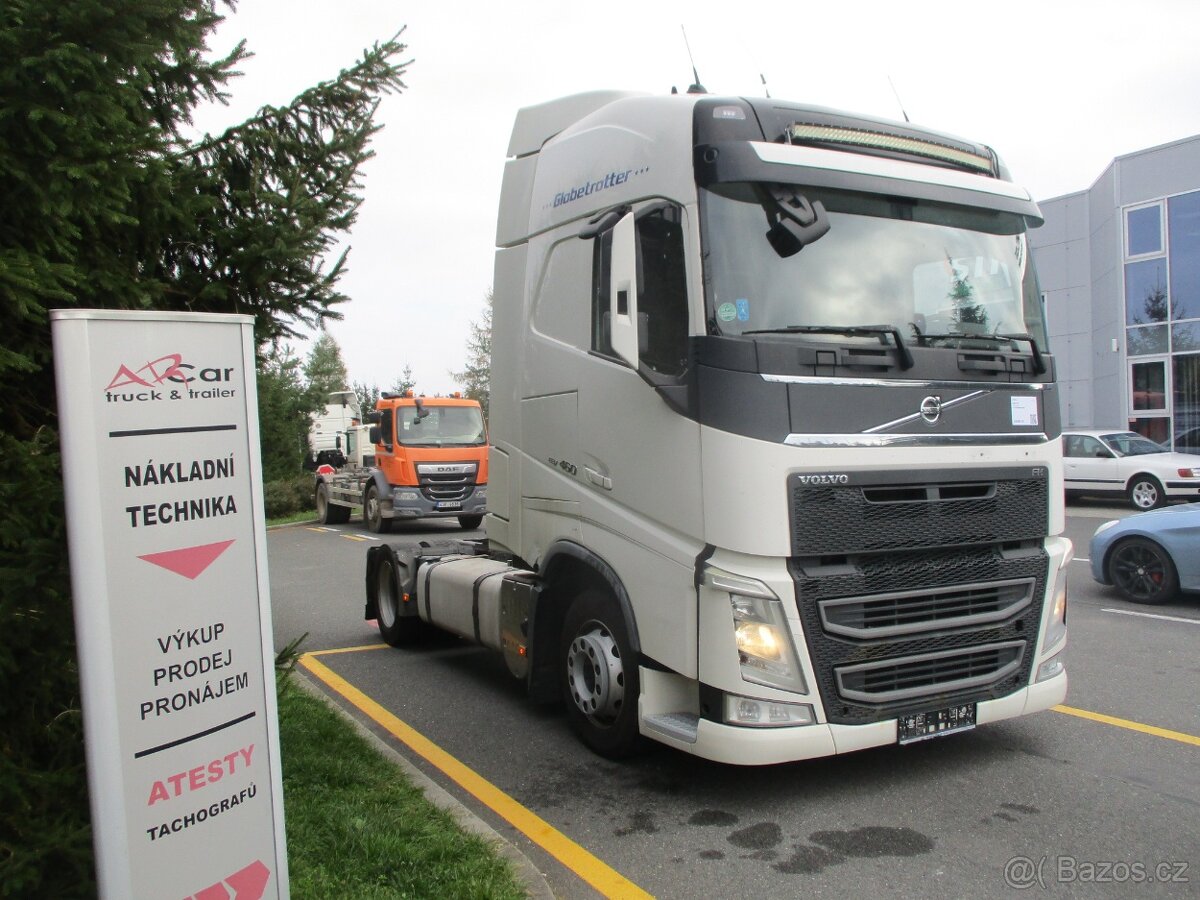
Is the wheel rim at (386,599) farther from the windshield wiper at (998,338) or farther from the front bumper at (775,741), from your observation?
the windshield wiper at (998,338)

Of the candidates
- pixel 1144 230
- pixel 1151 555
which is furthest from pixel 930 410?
pixel 1144 230

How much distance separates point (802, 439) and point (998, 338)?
54.7 inches

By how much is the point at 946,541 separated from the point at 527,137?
3.75 meters

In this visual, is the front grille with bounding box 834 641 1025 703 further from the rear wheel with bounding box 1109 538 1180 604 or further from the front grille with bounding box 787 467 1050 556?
the rear wheel with bounding box 1109 538 1180 604

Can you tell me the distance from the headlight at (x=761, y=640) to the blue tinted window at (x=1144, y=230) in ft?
83.0

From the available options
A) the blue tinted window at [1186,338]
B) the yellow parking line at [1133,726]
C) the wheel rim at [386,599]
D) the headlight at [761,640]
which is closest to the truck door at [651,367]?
the headlight at [761,640]

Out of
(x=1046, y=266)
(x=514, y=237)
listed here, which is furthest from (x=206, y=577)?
(x=1046, y=266)

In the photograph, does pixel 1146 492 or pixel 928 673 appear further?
pixel 1146 492

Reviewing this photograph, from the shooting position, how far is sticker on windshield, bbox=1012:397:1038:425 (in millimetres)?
4953

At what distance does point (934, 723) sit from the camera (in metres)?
4.68

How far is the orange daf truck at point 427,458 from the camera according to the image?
1959 cm

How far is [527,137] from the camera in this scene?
257 inches

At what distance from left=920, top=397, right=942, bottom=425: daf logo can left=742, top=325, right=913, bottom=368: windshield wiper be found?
0.19 m

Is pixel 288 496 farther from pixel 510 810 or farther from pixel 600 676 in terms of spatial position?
pixel 510 810
